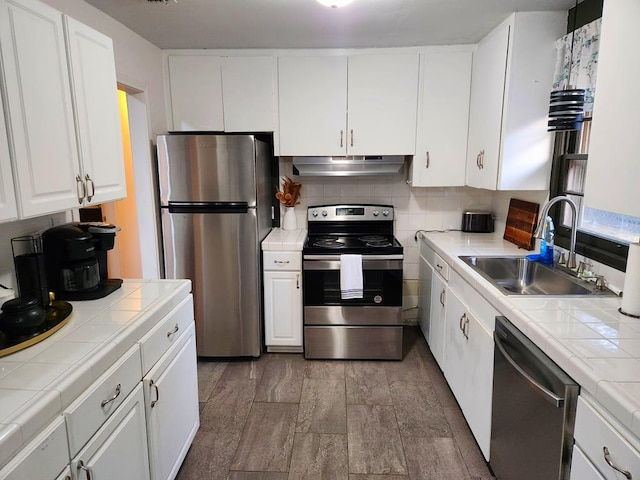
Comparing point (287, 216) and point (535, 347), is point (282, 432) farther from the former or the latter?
point (287, 216)

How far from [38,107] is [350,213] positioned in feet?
7.78

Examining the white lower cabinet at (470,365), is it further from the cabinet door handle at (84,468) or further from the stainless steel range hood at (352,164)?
the cabinet door handle at (84,468)

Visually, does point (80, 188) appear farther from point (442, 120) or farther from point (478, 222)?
point (478, 222)

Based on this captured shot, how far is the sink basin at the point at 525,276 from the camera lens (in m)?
2.02

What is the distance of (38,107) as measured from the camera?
142 centimetres

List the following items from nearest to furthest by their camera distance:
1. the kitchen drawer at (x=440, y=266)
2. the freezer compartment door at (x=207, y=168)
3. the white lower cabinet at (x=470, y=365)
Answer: the white lower cabinet at (x=470, y=365) → the kitchen drawer at (x=440, y=266) → the freezer compartment door at (x=207, y=168)

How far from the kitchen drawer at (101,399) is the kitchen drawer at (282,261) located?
1.54 metres

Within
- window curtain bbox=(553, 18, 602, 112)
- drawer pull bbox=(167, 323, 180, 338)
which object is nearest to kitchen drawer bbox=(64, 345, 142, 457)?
drawer pull bbox=(167, 323, 180, 338)

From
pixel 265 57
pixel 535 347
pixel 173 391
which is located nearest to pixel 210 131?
pixel 265 57

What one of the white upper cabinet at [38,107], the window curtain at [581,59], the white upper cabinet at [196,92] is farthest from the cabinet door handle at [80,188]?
the window curtain at [581,59]

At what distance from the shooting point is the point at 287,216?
3420 millimetres

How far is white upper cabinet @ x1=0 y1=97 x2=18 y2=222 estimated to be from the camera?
127 centimetres

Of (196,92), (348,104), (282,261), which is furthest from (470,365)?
(196,92)

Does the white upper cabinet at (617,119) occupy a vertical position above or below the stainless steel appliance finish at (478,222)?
above
